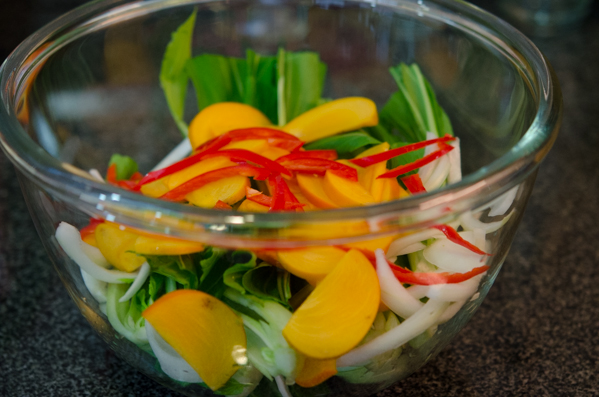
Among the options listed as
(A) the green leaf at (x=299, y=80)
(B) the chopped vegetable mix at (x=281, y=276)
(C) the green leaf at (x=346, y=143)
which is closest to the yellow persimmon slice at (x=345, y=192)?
(B) the chopped vegetable mix at (x=281, y=276)

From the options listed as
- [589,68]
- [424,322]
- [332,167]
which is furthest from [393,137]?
[589,68]

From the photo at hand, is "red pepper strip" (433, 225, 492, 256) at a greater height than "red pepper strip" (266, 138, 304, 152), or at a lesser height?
greater

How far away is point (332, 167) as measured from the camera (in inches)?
20.8

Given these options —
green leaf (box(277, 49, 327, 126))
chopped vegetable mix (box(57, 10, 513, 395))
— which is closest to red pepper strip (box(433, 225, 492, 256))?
chopped vegetable mix (box(57, 10, 513, 395))

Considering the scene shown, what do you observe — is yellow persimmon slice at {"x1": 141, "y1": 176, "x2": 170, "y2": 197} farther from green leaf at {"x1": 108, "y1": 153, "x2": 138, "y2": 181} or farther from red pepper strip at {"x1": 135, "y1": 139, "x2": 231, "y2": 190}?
green leaf at {"x1": 108, "y1": 153, "x2": 138, "y2": 181}

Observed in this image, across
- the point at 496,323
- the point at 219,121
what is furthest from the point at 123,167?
the point at 496,323

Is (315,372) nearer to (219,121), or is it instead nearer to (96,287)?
(96,287)

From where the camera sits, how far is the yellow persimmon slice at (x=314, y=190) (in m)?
0.51

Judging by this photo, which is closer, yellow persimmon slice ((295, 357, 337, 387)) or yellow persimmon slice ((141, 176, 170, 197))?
yellow persimmon slice ((295, 357, 337, 387))

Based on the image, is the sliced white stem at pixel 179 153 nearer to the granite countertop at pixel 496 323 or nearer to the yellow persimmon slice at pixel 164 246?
the granite countertop at pixel 496 323

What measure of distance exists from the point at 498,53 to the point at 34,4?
43.6 inches

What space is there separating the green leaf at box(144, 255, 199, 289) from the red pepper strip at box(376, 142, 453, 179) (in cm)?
20

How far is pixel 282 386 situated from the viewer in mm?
456

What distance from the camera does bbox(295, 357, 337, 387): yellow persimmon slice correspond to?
433 millimetres
